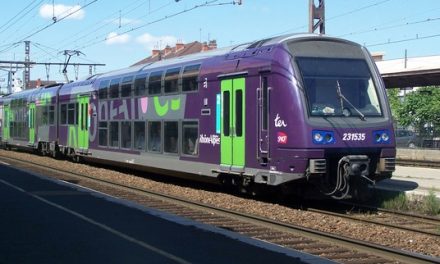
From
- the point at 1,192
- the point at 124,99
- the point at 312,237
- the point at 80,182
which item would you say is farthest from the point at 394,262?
the point at 124,99

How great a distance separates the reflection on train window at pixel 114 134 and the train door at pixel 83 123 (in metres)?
2.60

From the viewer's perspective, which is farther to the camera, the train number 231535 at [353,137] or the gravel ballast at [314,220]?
the train number 231535 at [353,137]

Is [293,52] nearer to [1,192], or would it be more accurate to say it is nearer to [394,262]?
[394,262]

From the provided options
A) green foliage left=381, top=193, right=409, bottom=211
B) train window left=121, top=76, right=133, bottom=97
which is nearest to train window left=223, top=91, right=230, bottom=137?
green foliage left=381, top=193, right=409, bottom=211

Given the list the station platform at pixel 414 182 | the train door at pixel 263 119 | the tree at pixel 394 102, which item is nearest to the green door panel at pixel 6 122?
the station platform at pixel 414 182

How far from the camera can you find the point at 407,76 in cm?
3250

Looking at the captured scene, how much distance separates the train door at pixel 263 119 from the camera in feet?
39.4

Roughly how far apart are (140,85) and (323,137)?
7.78 m

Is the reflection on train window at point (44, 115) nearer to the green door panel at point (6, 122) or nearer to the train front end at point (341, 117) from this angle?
the green door panel at point (6, 122)

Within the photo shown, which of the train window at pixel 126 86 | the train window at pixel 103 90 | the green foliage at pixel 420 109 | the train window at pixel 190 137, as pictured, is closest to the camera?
the train window at pixel 190 137

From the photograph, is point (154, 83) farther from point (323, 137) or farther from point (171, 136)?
point (323, 137)

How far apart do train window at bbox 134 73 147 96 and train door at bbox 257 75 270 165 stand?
19.6 feet

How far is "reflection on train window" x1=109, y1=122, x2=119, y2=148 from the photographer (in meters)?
19.3

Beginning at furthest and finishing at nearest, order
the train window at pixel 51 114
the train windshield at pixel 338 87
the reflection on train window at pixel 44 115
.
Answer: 1. the reflection on train window at pixel 44 115
2. the train window at pixel 51 114
3. the train windshield at pixel 338 87
